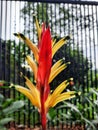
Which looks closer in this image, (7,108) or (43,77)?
(43,77)

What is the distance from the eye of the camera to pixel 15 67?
4.83m

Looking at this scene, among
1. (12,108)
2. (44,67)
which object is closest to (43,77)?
(44,67)

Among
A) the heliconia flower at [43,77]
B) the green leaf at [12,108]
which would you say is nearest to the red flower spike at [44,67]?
the heliconia flower at [43,77]

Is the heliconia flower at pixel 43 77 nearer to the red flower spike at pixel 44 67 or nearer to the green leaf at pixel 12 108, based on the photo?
the red flower spike at pixel 44 67

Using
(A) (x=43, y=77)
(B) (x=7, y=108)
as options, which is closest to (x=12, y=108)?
(B) (x=7, y=108)

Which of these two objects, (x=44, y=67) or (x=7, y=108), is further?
(x=7, y=108)

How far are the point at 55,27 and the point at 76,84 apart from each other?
3.01 feet

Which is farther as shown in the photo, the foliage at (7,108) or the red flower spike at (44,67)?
the foliage at (7,108)

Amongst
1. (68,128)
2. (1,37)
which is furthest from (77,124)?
(1,37)

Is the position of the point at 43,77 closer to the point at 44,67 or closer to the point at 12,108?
the point at 44,67

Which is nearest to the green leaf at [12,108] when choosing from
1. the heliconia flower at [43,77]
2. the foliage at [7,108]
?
the foliage at [7,108]

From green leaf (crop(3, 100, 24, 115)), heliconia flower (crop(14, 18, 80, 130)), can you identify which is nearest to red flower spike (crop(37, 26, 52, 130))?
heliconia flower (crop(14, 18, 80, 130))

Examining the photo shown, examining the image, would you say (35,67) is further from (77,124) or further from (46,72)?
(77,124)

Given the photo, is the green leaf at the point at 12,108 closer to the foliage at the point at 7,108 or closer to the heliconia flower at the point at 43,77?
the foliage at the point at 7,108
